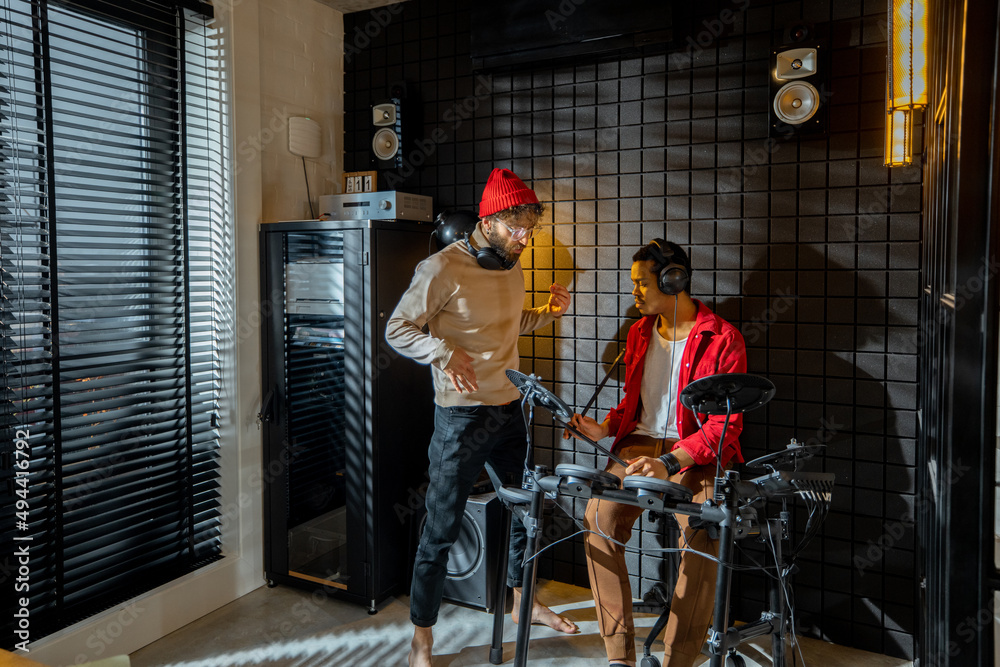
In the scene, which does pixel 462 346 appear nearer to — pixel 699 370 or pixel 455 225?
pixel 455 225

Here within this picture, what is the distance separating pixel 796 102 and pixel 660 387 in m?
1.19

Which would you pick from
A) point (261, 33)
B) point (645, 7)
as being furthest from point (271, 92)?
point (645, 7)

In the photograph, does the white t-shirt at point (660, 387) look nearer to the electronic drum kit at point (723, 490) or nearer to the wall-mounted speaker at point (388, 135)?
the electronic drum kit at point (723, 490)

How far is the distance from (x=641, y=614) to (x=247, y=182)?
2.53 metres

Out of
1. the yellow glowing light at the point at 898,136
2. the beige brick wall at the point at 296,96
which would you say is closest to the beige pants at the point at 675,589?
the yellow glowing light at the point at 898,136

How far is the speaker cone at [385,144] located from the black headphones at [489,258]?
3.45 feet

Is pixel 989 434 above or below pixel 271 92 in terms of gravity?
below

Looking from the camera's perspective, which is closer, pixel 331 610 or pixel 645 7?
pixel 645 7

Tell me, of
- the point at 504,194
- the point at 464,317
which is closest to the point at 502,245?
the point at 504,194

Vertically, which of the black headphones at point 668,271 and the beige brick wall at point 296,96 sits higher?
the beige brick wall at point 296,96

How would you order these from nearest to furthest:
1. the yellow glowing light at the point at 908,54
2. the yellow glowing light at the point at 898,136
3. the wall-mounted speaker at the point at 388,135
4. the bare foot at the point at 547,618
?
the yellow glowing light at the point at 908,54 < the yellow glowing light at the point at 898,136 < the bare foot at the point at 547,618 < the wall-mounted speaker at the point at 388,135

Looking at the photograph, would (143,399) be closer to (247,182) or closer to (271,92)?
(247,182)

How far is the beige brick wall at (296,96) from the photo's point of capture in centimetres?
323

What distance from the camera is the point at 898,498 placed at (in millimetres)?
2621
